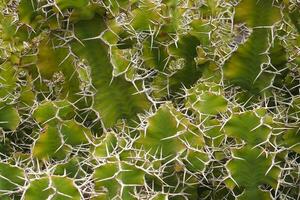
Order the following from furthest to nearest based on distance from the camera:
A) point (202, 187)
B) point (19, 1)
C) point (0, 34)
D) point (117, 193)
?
point (0, 34)
point (19, 1)
point (202, 187)
point (117, 193)

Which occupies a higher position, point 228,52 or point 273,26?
point 273,26

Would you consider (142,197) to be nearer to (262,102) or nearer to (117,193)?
(117,193)

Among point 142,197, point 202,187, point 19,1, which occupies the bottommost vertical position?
point 202,187

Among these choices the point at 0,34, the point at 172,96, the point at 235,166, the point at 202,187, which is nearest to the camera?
the point at 235,166

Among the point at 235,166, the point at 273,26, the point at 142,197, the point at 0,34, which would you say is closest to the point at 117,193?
the point at 142,197

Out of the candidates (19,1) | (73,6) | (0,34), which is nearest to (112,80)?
(73,6)

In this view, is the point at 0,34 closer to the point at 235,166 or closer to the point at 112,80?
the point at 112,80

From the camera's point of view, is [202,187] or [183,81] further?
[183,81]
